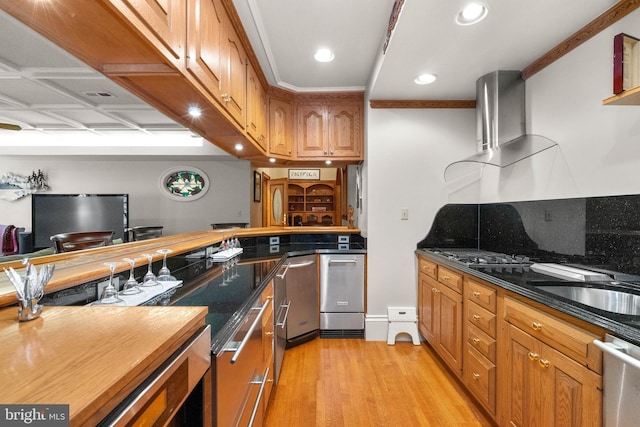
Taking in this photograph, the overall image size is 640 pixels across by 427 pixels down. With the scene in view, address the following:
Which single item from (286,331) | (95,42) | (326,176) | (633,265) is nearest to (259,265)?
(286,331)

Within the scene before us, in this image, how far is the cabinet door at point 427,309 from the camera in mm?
2270

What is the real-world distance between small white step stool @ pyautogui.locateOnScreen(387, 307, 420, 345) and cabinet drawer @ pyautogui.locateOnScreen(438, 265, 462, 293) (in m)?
0.64

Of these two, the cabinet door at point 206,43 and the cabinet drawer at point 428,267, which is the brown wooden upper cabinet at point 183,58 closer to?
the cabinet door at point 206,43

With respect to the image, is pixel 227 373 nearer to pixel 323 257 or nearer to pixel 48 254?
pixel 48 254

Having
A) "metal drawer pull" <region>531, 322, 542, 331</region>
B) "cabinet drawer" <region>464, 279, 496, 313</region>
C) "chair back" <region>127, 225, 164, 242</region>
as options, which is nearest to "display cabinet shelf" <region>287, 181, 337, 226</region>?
"chair back" <region>127, 225, 164, 242</region>

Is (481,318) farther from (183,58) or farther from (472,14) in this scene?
(183,58)

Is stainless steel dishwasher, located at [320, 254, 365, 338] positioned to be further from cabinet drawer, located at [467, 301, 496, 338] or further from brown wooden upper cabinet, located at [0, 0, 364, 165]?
brown wooden upper cabinet, located at [0, 0, 364, 165]

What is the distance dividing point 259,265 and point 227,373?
3.40 ft

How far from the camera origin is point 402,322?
8.61ft

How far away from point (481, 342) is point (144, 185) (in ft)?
11.6

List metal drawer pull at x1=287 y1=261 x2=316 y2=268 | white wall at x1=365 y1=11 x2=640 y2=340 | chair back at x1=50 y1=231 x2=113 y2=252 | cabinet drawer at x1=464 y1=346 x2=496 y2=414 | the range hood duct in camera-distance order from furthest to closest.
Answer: metal drawer pull at x1=287 y1=261 x2=316 y2=268
the range hood duct
white wall at x1=365 y1=11 x2=640 y2=340
cabinet drawer at x1=464 y1=346 x2=496 y2=414
chair back at x1=50 y1=231 x2=113 y2=252

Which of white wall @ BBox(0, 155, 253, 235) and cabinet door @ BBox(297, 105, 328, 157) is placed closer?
white wall @ BBox(0, 155, 253, 235)

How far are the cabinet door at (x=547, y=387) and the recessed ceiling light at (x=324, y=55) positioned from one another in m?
2.19

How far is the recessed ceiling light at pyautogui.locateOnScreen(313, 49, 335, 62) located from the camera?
7.24 ft
